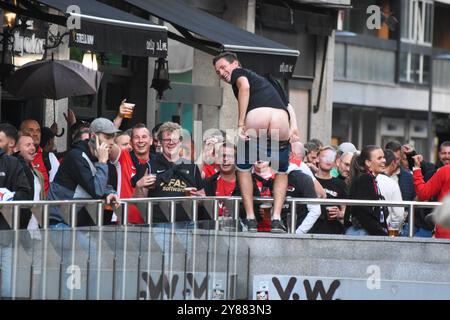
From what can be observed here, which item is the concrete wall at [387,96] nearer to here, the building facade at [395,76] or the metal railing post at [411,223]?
the building facade at [395,76]

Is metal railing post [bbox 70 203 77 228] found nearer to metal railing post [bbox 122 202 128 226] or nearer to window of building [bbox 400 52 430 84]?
metal railing post [bbox 122 202 128 226]

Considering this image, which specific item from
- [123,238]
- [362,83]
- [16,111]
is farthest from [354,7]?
[123,238]

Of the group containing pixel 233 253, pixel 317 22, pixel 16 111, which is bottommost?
pixel 233 253

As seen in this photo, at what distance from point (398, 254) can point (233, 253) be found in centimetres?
149

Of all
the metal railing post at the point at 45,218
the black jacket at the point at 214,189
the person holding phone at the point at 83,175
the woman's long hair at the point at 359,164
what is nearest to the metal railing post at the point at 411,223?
the woman's long hair at the point at 359,164

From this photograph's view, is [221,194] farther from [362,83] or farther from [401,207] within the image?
[362,83]

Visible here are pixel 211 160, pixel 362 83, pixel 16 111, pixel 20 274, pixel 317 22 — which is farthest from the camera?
pixel 362 83

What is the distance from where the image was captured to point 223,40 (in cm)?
1767

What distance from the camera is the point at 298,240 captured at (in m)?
12.8

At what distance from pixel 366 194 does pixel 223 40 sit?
4.97 metres

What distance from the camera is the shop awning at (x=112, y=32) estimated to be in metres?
15.0

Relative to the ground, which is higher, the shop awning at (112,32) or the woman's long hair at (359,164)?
the shop awning at (112,32)

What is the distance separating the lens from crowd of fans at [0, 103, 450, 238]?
460 inches

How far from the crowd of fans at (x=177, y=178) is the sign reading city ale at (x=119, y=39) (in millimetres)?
1080
